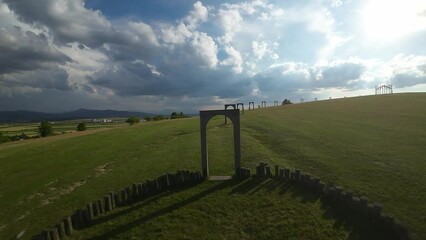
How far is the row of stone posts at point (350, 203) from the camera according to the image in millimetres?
12922

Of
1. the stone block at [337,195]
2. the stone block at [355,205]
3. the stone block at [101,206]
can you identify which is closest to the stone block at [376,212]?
the stone block at [355,205]

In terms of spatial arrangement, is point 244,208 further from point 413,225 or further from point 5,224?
point 5,224

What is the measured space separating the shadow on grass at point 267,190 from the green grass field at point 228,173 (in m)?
0.22

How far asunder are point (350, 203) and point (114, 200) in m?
12.5

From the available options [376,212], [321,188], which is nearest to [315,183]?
[321,188]

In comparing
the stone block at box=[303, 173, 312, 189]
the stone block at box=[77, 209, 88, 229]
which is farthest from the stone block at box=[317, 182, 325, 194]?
the stone block at box=[77, 209, 88, 229]

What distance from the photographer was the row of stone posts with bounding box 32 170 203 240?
14.8 meters

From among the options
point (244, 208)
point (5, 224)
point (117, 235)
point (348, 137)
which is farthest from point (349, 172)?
point (5, 224)

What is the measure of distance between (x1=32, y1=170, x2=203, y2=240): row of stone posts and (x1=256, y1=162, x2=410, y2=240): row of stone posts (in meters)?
5.31

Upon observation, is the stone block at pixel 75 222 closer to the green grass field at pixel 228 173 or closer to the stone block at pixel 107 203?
the green grass field at pixel 228 173

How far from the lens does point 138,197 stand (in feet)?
61.7

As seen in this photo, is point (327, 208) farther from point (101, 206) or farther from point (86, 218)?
point (86, 218)

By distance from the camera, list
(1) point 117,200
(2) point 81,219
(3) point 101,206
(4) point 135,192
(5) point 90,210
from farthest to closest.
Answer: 1. (4) point 135,192
2. (1) point 117,200
3. (3) point 101,206
4. (5) point 90,210
5. (2) point 81,219

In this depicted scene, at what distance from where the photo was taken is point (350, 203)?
15125mm
